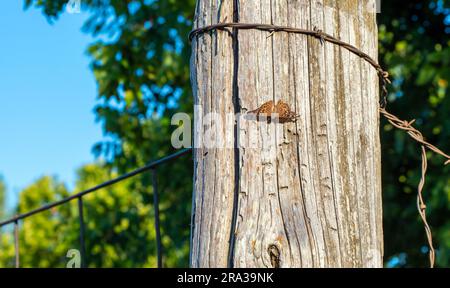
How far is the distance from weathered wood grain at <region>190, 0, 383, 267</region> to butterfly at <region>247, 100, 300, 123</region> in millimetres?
14

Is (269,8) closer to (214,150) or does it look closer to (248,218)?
(214,150)

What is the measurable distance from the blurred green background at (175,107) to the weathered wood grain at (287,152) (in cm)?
394

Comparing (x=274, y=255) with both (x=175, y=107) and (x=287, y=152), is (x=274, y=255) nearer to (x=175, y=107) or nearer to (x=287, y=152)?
(x=287, y=152)

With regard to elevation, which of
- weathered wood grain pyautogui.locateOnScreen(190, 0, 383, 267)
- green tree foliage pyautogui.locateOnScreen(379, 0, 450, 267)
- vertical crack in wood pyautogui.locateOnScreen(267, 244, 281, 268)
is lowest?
vertical crack in wood pyautogui.locateOnScreen(267, 244, 281, 268)

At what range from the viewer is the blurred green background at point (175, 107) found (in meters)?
6.20

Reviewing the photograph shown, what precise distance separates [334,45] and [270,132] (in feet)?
0.94

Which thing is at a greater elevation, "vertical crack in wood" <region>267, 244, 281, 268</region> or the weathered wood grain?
the weathered wood grain

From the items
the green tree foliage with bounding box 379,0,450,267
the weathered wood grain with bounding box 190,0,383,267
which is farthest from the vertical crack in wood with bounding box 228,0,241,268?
the green tree foliage with bounding box 379,0,450,267

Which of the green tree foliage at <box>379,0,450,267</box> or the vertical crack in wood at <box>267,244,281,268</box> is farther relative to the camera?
the green tree foliage at <box>379,0,450,267</box>

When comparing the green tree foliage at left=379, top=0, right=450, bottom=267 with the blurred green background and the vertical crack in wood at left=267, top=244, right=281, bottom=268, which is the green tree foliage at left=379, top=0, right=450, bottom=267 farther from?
the vertical crack in wood at left=267, top=244, right=281, bottom=268

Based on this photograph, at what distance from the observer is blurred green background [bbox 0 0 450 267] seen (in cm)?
620

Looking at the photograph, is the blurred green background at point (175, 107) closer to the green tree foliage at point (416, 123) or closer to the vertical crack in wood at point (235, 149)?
the green tree foliage at point (416, 123)

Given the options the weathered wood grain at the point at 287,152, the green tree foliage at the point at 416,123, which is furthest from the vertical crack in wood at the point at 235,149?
the green tree foliage at the point at 416,123

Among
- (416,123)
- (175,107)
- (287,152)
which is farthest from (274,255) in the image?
(175,107)
